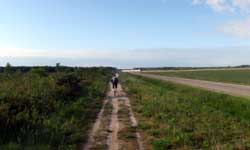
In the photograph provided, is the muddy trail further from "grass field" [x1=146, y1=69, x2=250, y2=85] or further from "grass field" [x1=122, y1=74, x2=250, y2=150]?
"grass field" [x1=146, y1=69, x2=250, y2=85]

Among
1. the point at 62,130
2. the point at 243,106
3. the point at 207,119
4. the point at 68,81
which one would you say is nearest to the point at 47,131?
the point at 62,130

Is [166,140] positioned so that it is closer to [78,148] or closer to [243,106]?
[78,148]

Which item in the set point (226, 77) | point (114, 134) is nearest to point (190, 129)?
point (114, 134)

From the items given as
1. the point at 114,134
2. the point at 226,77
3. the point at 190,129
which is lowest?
the point at 226,77

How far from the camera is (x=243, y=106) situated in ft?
73.7

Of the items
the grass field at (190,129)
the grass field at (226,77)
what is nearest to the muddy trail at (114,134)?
the grass field at (190,129)

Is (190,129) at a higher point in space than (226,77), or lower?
higher

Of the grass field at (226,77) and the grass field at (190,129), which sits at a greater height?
the grass field at (190,129)

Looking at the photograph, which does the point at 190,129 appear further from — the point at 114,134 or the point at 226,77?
the point at 226,77

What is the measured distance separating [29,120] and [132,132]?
327cm

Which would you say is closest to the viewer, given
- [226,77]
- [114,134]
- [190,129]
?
[114,134]

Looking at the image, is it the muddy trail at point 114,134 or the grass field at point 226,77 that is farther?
the grass field at point 226,77

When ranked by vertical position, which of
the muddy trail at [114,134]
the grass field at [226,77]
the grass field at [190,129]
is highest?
the grass field at [190,129]

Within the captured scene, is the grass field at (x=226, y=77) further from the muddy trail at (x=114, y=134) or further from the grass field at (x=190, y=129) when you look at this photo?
the muddy trail at (x=114, y=134)
